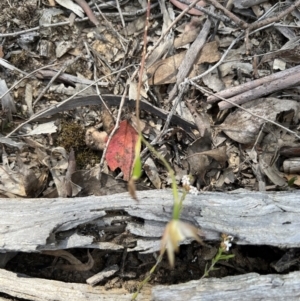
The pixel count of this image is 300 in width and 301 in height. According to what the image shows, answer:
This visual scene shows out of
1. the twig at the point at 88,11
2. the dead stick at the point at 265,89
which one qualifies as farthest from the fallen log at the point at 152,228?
the twig at the point at 88,11

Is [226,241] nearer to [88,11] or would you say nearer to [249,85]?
[249,85]

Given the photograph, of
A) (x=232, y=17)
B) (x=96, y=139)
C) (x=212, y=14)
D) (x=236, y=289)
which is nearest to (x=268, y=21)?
(x=232, y=17)

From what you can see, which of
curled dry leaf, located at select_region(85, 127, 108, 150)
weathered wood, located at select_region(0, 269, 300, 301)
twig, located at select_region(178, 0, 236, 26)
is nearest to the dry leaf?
twig, located at select_region(178, 0, 236, 26)

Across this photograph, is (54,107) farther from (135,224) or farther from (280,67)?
(280,67)

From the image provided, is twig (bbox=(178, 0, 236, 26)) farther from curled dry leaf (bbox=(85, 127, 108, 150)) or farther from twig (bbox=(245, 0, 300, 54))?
curled dry leaf (bbox=(85, 127, 108, 150))

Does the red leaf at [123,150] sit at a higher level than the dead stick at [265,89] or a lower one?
lower

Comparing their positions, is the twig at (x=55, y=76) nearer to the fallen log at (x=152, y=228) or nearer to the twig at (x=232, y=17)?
the fallen log at (x=152, y=228)
